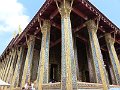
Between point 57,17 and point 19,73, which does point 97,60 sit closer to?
point 57,17

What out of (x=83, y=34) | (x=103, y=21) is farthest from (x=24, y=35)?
(x=103, y=21)

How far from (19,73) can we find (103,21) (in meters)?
8.82

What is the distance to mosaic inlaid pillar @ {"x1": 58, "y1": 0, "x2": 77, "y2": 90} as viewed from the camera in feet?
22.5

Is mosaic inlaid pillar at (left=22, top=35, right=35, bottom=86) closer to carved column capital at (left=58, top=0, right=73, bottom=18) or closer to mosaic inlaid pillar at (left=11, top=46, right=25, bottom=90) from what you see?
mosaic inlaid pillar at (left=11, top=46, right=25, bottom=90)

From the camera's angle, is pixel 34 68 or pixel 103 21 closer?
pixel 103 21

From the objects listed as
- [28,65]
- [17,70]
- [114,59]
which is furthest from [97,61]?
[17,70]

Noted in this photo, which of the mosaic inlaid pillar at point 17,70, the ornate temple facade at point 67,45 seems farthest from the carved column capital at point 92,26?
the mosaic inlaid pillar at point 17,70

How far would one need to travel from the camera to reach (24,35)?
1277cm

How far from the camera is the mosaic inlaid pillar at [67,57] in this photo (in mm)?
6859

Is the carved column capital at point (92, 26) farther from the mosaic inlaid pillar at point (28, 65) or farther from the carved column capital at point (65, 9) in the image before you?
the mosaic inlaid pillar at point (28, 65)

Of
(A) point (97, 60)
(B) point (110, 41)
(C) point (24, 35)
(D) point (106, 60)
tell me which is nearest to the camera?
(A) point (97, 60)

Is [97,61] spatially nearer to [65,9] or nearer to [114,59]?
[114,59]

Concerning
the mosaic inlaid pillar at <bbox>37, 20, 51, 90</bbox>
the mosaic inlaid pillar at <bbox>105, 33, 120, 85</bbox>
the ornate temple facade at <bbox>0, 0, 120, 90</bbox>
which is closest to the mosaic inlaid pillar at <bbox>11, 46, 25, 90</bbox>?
the ornate temple facade at <bbox>0, 0, 120, 90</bbox>

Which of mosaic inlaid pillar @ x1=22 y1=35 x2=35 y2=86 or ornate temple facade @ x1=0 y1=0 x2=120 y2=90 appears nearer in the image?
ornate temple facade @ x1=0 y1=0 x2=120 y2=90
